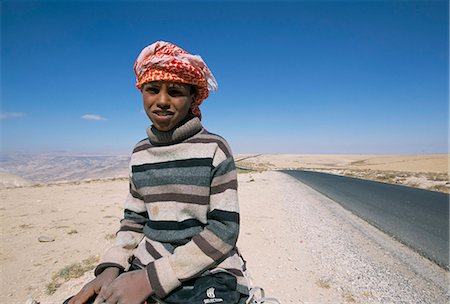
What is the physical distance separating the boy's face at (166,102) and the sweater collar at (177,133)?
0.14ft

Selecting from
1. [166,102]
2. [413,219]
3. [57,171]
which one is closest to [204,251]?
[166,102]

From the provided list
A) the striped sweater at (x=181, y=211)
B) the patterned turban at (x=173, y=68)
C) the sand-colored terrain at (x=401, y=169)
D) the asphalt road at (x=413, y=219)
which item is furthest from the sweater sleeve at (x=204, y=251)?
the sand-colored terrain at (x=401, y=169)

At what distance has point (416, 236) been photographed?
5.94 m

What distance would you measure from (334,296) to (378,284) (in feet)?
2.73

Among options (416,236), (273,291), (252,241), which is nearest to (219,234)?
(273,291)

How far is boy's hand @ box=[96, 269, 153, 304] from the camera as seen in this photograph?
1.29 meters

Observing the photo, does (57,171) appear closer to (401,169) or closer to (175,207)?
(401,169)

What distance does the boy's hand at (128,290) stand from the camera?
129 centimetres

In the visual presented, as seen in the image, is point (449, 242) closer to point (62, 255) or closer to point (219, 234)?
point (219, 234)

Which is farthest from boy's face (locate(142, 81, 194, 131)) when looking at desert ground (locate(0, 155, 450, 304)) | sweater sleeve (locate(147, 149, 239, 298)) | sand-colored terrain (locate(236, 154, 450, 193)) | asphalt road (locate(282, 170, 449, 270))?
sand-colored terrain (locate(236, 154, 450, 193))

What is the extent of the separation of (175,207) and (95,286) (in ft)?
2.09

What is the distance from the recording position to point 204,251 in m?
1.31

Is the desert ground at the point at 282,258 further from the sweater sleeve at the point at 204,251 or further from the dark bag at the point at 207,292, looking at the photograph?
the sweater sleeve at the point at 204,251

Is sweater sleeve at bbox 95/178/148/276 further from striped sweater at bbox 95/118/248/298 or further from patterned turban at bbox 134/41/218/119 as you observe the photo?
patterned turban at bbox 134/41/218/119
